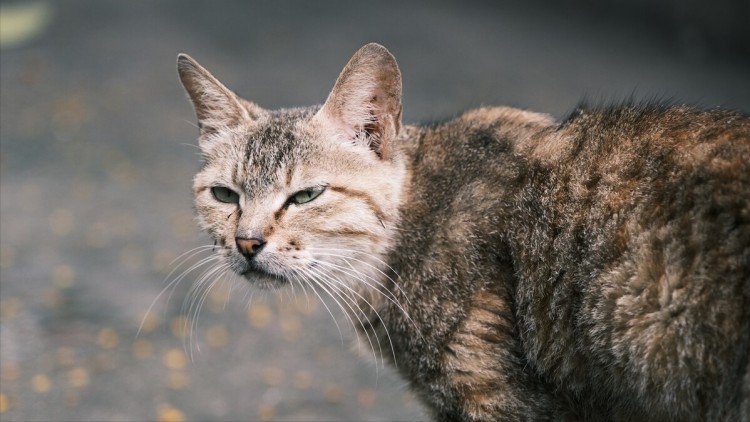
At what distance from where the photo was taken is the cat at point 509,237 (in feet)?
9.14

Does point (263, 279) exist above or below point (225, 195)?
below

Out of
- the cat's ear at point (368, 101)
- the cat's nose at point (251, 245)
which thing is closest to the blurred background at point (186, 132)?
the cat's nose at point (251, 245)

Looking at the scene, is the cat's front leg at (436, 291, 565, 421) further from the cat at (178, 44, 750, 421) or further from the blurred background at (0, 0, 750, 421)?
the blurred background at (0, 0, 750, 421)

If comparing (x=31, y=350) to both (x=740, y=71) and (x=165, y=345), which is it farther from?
(x=740, y=71)

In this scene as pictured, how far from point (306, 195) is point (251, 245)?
335mm

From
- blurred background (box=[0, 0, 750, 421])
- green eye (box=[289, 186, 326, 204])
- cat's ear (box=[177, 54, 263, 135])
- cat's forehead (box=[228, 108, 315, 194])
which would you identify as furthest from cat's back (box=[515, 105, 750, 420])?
cat's ear (box=[177, 54, 263, 135])

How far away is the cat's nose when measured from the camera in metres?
3.28

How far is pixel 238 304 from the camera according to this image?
611 cm

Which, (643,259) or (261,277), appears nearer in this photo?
(643,259)

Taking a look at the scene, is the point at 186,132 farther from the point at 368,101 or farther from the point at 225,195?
the point at 368,101

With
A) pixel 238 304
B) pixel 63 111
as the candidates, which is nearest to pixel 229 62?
pixel 63 111

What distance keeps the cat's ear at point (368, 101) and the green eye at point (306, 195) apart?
0.30m

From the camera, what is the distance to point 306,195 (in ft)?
11.3

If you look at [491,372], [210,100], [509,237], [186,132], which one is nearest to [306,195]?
[210,100]
